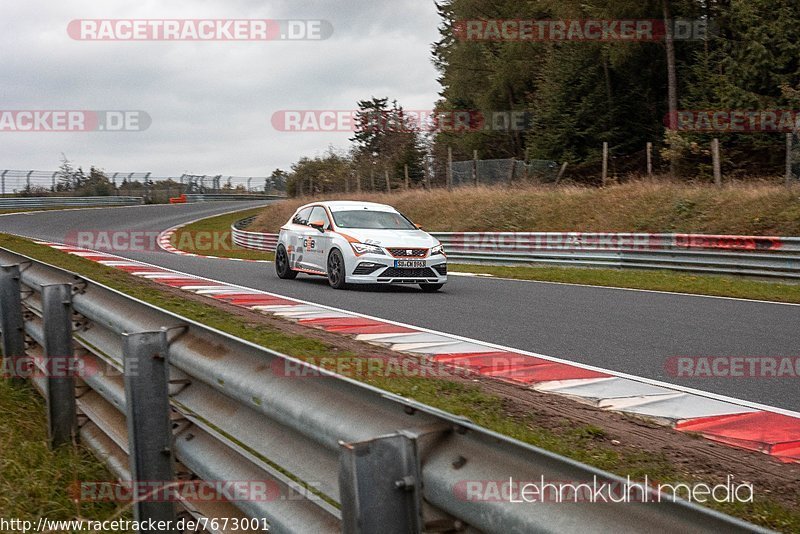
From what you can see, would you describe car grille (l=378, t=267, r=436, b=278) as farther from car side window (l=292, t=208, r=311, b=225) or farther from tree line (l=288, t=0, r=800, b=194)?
tree line (l=288, t=0, r=800, b=194)

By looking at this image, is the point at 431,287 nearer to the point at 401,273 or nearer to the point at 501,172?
the point at 401,273

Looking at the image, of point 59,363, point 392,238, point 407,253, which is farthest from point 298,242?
point 59,363

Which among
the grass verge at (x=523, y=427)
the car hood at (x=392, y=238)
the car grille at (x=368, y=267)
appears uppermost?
the car hood at (x=392, y=238)

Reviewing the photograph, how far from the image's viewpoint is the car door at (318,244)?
15.0 m

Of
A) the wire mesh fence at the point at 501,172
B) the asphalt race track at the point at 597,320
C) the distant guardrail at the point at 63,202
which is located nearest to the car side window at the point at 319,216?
the asphalt race track at the point at 597,320

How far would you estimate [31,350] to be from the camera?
22.3 feet

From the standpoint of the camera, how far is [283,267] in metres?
16.5

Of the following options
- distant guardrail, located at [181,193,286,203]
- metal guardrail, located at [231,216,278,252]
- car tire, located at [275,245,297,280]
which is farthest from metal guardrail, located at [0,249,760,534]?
distant guardrail, located at [181,193,286,203]

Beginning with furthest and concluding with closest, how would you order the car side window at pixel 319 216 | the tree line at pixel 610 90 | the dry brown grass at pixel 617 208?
the tree line at pixel 610 90 → the dry brown grass at pixel 617 208 → the car side window at pixel 319 216

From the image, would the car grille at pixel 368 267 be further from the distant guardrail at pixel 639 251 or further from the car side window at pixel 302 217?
the distant guardrail at pixel 639 251

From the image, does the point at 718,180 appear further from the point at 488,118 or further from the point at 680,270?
the point at 488,118

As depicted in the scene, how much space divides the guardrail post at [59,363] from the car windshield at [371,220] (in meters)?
9.73

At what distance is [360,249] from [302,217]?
9.11ft

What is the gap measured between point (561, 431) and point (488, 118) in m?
49.1
